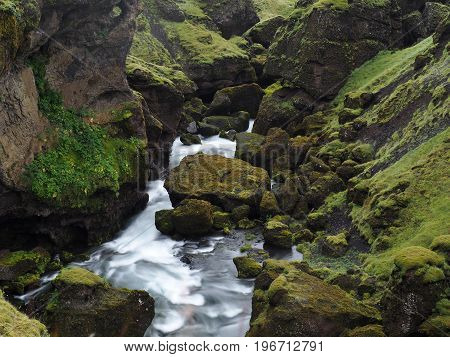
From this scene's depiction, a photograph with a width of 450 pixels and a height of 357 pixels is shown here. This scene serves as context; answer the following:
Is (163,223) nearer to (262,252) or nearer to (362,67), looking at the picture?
(262,252)

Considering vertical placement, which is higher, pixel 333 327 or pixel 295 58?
pixel 295 58

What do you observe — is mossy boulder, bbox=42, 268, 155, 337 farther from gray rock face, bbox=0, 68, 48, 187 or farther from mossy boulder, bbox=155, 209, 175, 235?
mossy boulder, bbox=155, 209, 175, 235

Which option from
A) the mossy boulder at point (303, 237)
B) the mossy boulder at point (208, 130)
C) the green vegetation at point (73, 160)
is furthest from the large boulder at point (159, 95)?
the mossy boulder at point (303, 237)

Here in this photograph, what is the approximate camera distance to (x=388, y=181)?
20.7 metres

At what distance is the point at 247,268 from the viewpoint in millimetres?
19062

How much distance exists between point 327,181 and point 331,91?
49.0 ft

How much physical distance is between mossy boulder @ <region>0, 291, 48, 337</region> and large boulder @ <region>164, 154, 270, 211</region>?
51.1 ft

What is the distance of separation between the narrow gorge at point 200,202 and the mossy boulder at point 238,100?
6780mm

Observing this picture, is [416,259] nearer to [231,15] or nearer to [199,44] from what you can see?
[199,44]

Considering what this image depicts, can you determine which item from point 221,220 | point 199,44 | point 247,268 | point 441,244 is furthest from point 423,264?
point 199,44

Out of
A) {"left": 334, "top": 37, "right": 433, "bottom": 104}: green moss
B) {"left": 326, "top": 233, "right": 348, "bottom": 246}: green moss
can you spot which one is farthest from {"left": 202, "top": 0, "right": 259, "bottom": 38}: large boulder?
{"left": 326, "top": 233, "right": 348, "bottom": 246}: green moss

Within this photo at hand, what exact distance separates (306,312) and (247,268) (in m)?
5.94

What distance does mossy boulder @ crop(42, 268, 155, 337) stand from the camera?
14141 mm

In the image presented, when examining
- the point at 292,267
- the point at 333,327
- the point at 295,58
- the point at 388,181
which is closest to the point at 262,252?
the point at 292,267
